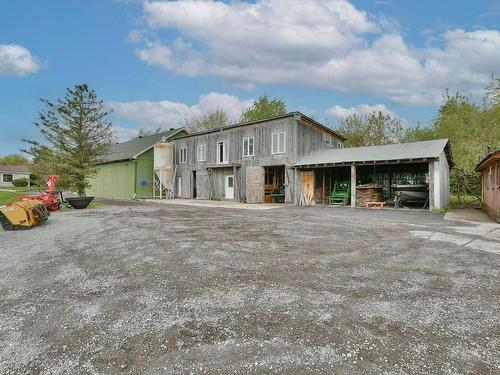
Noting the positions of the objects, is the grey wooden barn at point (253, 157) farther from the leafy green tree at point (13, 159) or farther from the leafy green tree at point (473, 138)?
the leafy green tree at point (13, 159)

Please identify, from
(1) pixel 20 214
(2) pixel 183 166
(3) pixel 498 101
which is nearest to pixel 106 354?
(1) pixel 20 214

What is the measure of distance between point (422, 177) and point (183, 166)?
1828 cm

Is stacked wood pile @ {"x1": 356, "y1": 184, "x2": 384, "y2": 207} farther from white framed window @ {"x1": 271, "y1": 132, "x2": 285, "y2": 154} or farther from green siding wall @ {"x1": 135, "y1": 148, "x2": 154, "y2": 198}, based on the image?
green siding wall @ {"x1": 135, "y1": 148, "x2": 154, "y2": 198}

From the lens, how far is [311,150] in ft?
66.8

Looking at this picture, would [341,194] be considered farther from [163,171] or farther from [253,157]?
[163,171]

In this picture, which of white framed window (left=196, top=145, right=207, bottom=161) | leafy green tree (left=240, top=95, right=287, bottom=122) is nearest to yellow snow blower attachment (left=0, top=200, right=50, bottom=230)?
white framed window (left=196, top=145, right=207, bottom=161)

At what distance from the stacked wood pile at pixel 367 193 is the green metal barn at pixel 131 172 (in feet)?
58.2

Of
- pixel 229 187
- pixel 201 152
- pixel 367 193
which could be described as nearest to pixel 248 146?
pixel 229 187

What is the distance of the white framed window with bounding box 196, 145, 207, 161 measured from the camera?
79.7ft

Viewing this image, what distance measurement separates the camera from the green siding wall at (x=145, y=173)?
2581 centimetres

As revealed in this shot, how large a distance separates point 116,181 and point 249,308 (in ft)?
91.1

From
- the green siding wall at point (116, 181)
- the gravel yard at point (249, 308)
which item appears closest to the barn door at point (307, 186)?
the gravel yard at point (249, 308)

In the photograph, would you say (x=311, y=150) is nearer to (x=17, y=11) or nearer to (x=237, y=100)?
(x=17, y=11)

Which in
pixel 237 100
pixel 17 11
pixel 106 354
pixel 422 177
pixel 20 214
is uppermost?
pixel 237 100
